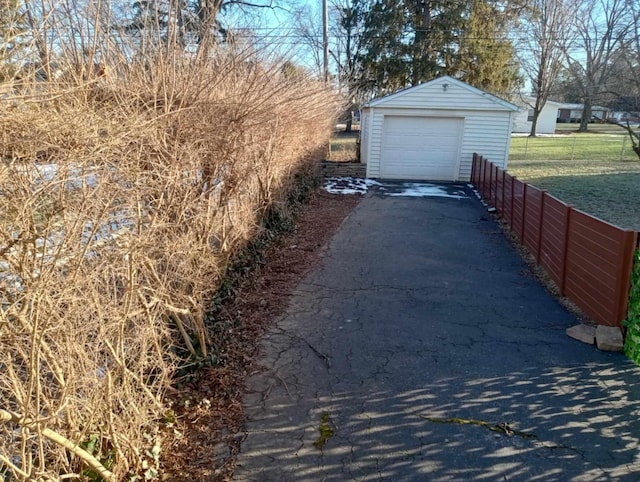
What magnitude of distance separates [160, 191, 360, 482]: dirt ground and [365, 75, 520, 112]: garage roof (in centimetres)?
889

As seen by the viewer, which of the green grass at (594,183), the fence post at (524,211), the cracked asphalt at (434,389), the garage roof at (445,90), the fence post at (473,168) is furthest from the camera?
the fence post at (473,168)

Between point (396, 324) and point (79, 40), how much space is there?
4289mm

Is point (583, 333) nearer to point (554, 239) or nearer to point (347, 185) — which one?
point (554, 239)

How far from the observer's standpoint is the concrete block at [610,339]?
13.6ft

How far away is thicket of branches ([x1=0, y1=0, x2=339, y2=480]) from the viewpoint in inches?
73.4

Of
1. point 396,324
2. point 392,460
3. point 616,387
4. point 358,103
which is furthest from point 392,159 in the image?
point 392,460

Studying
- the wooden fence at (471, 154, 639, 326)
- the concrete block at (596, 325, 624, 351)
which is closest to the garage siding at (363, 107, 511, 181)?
the wooden fence at (471, 154, 639, 326)

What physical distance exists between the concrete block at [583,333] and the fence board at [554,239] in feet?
3.68

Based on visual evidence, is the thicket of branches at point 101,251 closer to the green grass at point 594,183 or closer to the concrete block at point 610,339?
the concrete block at point 610,339

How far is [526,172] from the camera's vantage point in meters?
17.2

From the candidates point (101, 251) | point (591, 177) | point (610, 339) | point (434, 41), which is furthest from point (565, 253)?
point (434, 41)

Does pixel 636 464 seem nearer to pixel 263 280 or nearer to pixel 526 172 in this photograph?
pixel 263 280

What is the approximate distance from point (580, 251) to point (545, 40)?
1174 inches

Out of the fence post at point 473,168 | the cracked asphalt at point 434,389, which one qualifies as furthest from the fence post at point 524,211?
the fence post at point 473,168
